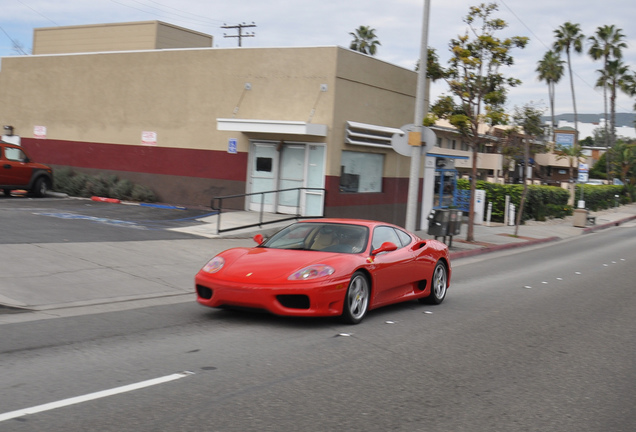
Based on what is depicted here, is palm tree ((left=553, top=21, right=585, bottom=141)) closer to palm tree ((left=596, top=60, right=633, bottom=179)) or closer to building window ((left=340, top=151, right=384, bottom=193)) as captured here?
palm tree ((left=596, top=60, right=633, bottom=179))

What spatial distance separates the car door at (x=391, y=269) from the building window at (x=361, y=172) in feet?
36.5

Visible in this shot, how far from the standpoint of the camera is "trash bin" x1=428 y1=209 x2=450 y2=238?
19.5 m

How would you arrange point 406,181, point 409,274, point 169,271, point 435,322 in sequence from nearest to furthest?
1. point 435,322
2. point 409,274
3. point 169,271
4. point 406,181

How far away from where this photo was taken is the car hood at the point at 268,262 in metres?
8.23

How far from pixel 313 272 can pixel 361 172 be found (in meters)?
14.2

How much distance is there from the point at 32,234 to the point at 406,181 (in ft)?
45.6

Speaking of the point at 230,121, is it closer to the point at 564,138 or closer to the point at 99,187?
the point at 99,187

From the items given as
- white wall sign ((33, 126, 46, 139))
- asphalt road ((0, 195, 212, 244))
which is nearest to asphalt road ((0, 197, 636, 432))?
asphalt road ((0, 195, 212, 244))

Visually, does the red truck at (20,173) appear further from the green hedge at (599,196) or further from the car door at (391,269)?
the green hedge at (599,196)

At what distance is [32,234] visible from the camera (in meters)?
Result: 14.1

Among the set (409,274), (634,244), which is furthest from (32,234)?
(634,244)

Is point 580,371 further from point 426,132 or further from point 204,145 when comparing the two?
point 204,145

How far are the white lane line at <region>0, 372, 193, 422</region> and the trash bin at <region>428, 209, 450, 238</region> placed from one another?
1416 centimetres

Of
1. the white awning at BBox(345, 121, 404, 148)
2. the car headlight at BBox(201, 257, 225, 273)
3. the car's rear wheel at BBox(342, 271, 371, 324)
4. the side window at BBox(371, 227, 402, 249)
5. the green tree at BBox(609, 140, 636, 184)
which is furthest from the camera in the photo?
the green tree at BBox(609, 140, 636, 184)
